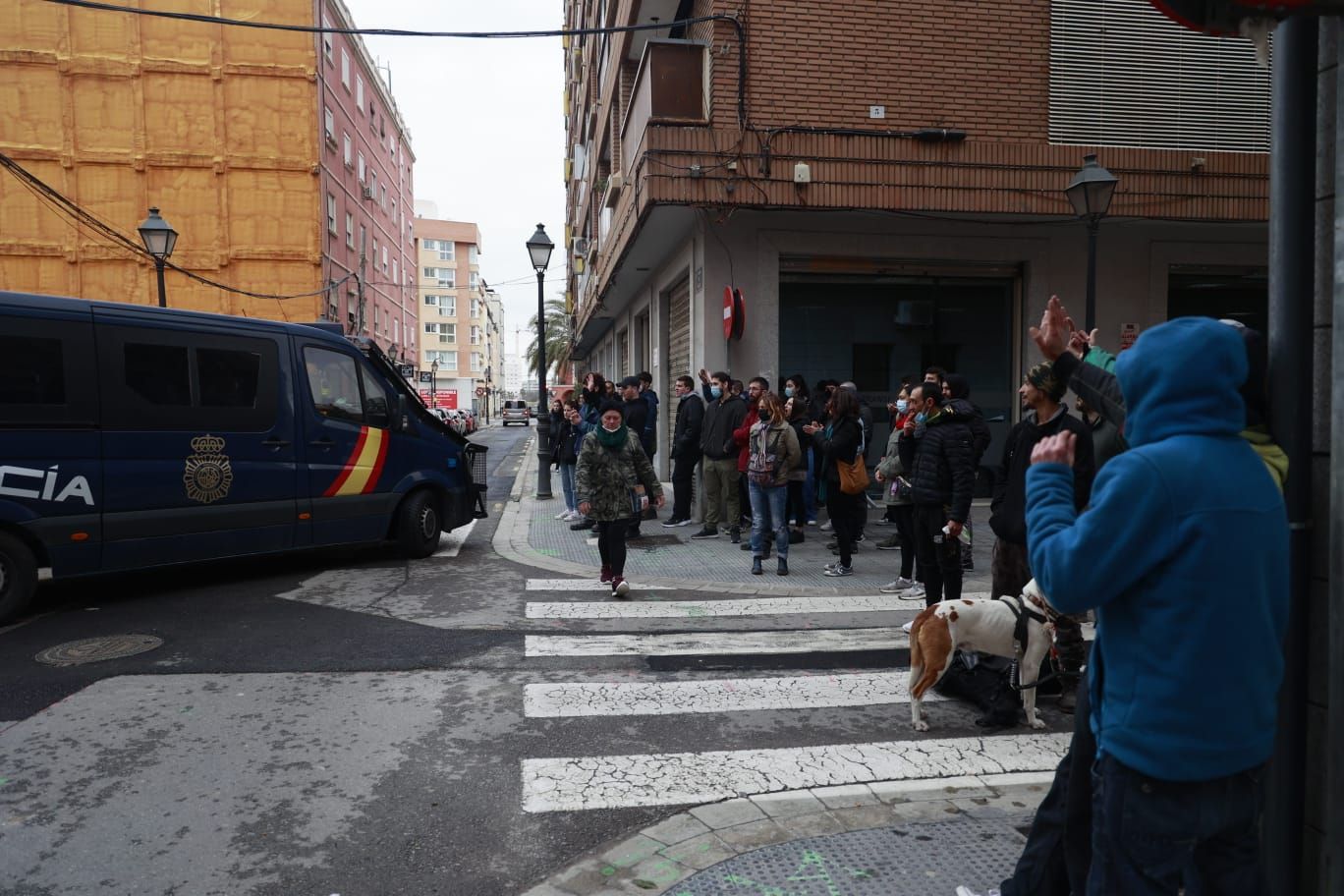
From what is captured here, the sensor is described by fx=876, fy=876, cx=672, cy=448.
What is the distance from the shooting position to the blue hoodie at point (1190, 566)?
1.77 m

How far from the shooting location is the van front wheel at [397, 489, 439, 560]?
9453mm

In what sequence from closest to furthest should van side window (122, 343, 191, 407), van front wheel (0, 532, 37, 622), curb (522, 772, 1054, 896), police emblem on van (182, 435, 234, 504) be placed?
curb (522, 772, 1054, 896) → van front wheel (0, 532, 37, 622) → van side window (122, 343, 191, 407) → police emblem on van (182, 435, 234, 504)

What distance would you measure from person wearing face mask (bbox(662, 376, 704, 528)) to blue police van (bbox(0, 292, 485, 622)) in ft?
11.0

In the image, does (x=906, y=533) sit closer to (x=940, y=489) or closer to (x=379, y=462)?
(x=940, y=489)

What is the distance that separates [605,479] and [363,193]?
3522cm

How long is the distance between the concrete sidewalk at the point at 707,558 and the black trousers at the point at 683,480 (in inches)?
12.5

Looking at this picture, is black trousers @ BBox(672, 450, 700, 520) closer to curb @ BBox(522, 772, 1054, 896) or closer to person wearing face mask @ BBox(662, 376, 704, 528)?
person wearing face mask @ BBox(662, 376, 704, 528)

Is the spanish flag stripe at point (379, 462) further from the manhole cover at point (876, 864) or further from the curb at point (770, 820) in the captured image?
the manhole cover at point (876, 864)

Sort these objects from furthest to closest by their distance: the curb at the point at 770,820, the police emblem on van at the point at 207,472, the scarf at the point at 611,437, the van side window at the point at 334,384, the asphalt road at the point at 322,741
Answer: the van side window at the point at 334,384 < the scarf at the point at 611,437 < the police emblem on van at the point at 207,472 < the asphalt road at the point at 322,741 < the curb at the point at 770,820

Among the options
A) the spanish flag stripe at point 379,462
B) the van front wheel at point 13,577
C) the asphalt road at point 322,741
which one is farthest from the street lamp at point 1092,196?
the van front wheel at point 13,577

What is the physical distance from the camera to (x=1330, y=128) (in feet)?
7.34

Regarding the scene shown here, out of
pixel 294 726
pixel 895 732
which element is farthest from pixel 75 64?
pixel 895 732

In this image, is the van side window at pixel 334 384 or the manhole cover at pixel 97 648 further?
the van side window at pixel 334 384

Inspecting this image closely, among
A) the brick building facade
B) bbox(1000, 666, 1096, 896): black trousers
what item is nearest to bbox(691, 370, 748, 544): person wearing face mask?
the brick building facade
